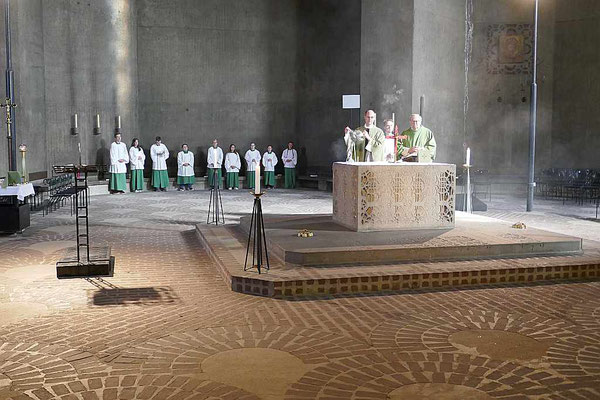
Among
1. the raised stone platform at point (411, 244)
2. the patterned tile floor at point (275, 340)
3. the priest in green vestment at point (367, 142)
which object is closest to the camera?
the patterned tile floor at point (275, 340)

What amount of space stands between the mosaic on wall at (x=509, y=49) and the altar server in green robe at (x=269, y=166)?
292 inches

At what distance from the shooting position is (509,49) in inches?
760

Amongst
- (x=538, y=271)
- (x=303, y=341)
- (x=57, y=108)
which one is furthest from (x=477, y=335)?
(x=57, y=108)

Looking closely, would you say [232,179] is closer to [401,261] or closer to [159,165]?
[159,165]

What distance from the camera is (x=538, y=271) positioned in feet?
25.0

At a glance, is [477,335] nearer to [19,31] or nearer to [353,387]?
[353,387]

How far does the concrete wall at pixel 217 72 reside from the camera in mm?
21188

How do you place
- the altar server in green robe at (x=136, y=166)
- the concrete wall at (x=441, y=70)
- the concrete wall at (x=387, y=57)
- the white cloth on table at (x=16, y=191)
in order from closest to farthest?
the white cloth on table at (x=16, y=191), the concrete wall at (x=387, y=57), the concrete wall at (x=441, y=70), the altar server in green robe at (x=136, y=166)

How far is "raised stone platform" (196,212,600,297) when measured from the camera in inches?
275

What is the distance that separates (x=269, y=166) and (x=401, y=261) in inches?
551

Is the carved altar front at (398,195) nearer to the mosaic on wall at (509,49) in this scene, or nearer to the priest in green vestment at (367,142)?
the priest in green vestment at (367,142)

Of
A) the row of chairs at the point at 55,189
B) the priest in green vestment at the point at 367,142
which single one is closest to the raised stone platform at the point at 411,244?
the priest in green vestment at the point at 367,142

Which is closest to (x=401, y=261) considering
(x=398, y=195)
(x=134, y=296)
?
(x=398, y=195)

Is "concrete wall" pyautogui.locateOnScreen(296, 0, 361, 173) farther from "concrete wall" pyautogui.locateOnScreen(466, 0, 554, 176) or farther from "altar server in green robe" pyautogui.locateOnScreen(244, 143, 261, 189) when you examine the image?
"concrete wall" pyautogui.locateOnScreen(466, 0, 554, 176)
